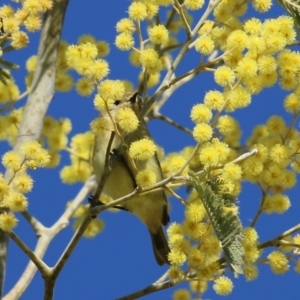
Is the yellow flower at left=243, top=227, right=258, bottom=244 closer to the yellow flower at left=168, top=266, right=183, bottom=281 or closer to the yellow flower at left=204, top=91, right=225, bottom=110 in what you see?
the yellow flower at left=168, top=266, right=183, bottom=281

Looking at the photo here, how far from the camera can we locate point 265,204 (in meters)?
3.43

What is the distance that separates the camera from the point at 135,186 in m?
4.43

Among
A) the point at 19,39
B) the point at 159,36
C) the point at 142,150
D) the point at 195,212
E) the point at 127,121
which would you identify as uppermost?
the point at 19,39

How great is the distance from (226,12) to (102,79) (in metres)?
0.71

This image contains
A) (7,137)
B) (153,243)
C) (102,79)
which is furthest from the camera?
(153,243)

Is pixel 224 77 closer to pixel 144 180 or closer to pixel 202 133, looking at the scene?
pixel 202 133

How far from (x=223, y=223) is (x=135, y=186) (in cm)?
151

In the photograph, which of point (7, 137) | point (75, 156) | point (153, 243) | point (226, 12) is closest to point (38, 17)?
point (226, 12)

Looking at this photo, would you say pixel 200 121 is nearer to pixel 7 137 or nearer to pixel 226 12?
pixel 226 12

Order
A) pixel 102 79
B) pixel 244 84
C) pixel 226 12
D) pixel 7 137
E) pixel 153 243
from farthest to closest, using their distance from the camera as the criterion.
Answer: pixel 153 243
pixel 7 137
pixel 226 12
pixel 244 84
pixel 102 79

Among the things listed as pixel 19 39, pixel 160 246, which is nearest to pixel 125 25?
pixel 19 39

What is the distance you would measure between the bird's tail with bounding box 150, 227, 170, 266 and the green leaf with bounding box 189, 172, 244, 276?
2174 millimetres

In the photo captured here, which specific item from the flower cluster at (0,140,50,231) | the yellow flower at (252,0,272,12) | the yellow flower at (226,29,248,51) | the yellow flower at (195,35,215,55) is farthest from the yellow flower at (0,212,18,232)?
the yellow flower at (252,0,272,12)

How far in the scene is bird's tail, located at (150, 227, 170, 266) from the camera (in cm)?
515
